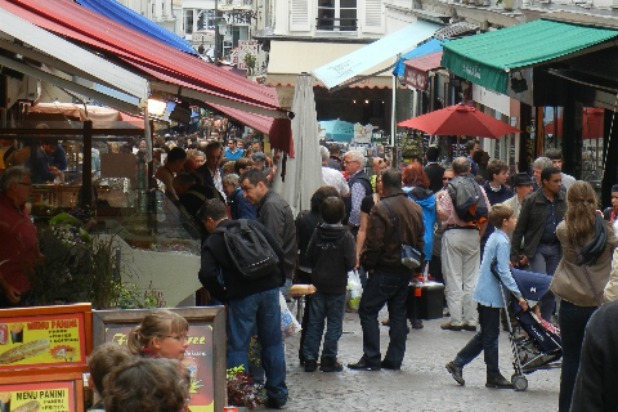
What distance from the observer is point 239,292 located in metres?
10.1

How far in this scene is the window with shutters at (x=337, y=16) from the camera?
155 ft

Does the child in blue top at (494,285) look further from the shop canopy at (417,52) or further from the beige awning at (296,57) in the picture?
the beige awning at (296,57)

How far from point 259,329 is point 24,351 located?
12.4ft

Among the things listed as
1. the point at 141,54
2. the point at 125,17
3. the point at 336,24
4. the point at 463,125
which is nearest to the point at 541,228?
the point at 141,54

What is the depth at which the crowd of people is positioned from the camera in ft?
31.2

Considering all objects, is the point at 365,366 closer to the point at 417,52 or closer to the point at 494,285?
the point at 494,285

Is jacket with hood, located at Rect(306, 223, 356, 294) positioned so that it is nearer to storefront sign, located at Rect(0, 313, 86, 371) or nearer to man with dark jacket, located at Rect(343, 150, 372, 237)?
man with dark jacket, located at Rect(343, 150, 372, 237)

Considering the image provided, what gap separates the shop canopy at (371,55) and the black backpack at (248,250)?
1417 centimetres

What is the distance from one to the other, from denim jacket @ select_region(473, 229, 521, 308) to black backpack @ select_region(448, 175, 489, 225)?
3211mm

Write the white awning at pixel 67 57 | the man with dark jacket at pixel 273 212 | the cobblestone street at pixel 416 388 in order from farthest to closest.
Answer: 1. the man with dark jacket at pixel 273 212
2. the cobblestone street at pixel 416 388
3. the white awning at pixel 67 57

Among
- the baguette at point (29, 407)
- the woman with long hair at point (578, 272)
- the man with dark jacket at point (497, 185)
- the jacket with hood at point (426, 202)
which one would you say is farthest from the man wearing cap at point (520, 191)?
the baguette at point (29, 407)

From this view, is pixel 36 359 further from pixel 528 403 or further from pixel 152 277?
pixel 528 403

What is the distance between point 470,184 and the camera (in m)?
14.7

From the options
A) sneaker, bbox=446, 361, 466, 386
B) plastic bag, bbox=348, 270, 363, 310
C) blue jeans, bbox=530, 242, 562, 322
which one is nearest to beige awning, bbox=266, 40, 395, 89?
plastic bag, bbox=348, 270, 363, 310
